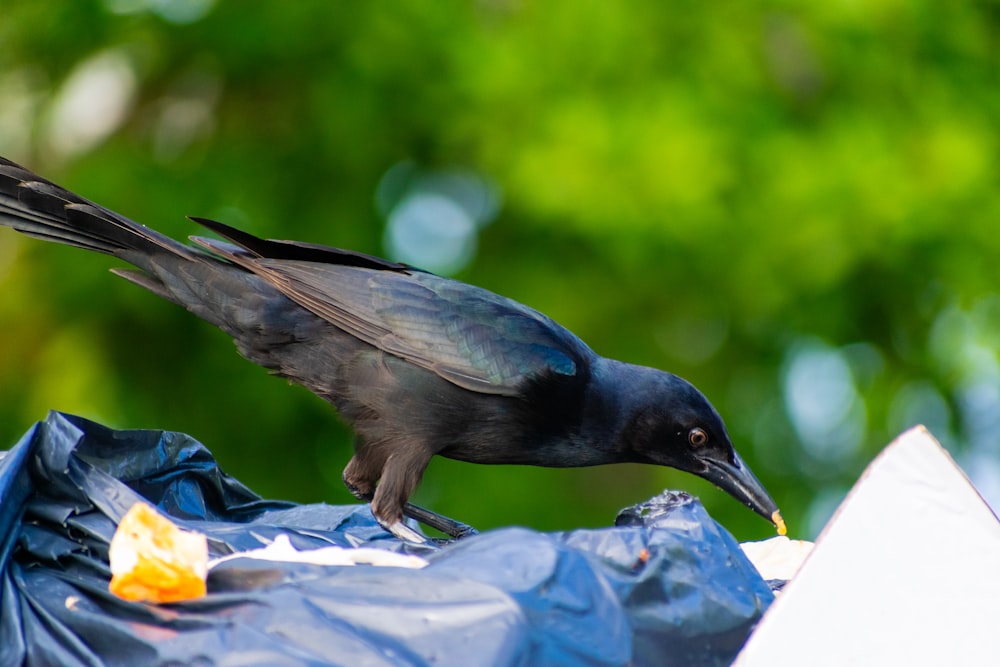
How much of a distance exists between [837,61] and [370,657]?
19.1 feet

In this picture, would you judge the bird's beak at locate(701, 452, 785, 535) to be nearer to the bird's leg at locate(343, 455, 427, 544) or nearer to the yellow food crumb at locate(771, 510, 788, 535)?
the yellow food crumb at locate(771, 510, 788, 535)

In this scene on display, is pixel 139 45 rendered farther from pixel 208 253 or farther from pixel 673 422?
pixel 673 422

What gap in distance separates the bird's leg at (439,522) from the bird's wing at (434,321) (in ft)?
1.56

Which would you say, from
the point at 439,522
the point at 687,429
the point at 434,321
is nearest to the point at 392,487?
the point at 439,522

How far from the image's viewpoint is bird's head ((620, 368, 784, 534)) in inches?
157

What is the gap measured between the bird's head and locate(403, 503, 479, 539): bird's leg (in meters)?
0.62

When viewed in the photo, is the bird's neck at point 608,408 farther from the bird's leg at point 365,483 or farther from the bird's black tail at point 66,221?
the bird's black tail at point 66,221

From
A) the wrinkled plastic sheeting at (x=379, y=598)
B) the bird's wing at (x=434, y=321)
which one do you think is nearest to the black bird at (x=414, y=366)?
the bird's wing at (x=434, y=321)

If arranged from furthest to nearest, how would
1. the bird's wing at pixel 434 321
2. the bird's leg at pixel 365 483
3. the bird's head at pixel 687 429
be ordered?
the bird's head at pixel 687 429
the bird's wing at pixel 434 321
the bird's leg at pixel 365 483

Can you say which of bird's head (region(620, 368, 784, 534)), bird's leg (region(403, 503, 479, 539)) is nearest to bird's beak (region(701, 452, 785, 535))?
bird's head (region(620, 368, 784, 534))

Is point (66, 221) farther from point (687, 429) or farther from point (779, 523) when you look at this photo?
point (779, 523)

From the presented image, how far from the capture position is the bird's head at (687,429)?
157 inches

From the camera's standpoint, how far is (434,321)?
3932 millimetres

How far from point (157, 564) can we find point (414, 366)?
1.72 m
